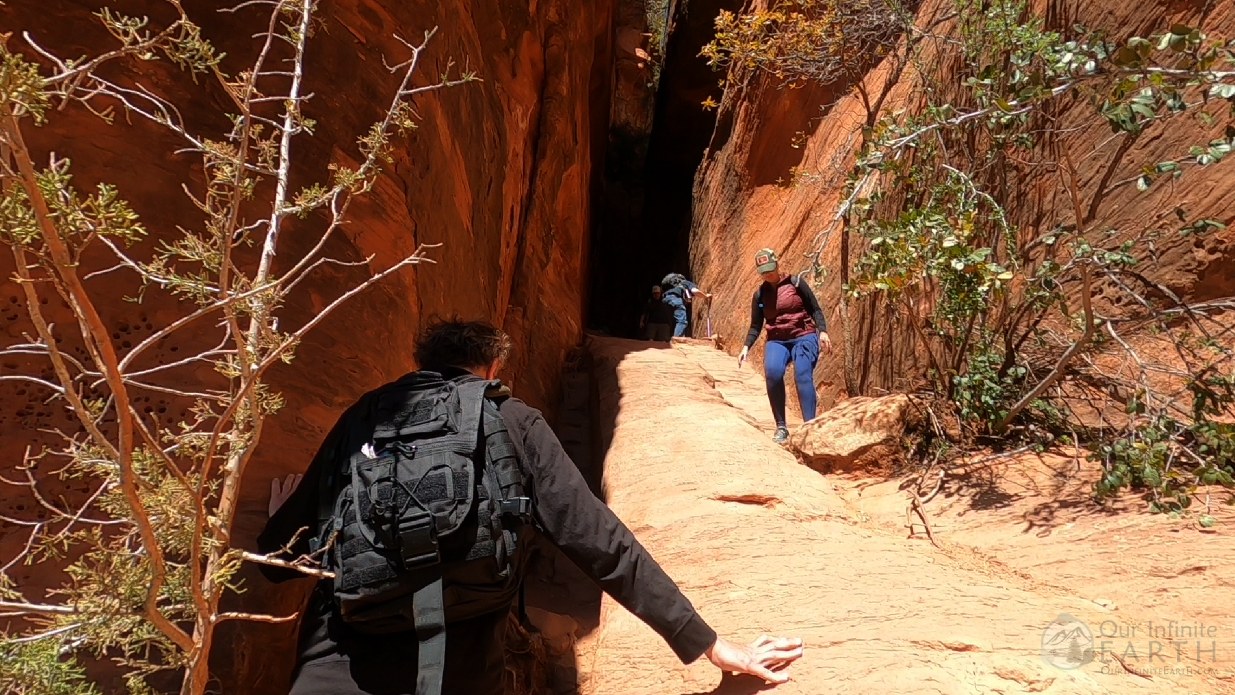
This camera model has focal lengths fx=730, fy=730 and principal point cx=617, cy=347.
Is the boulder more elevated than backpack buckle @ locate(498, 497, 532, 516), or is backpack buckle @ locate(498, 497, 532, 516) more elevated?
backpack buckle @ locate(498, 497, 532, 516)

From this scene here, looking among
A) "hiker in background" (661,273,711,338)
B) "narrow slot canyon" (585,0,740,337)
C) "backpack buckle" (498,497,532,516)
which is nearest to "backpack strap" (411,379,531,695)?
"backpack buckle" (498,497,532,516)

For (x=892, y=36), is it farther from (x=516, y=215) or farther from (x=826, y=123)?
(x=516, y=215)

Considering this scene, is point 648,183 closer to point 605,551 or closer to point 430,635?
point 605,551

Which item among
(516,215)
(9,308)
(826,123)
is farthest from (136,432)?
(826,123)

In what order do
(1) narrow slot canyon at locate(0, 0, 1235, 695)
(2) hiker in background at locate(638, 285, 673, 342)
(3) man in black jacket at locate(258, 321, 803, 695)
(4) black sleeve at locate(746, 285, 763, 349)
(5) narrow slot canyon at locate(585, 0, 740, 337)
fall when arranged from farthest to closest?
(5) narrow slot canyon at locate(585, 0, 740, 337), (2) hiker in background at locate(638, 285, 673, 342), (4) black sleeve at locate(746, 285, 763, 349), (1) narrow slot canyon at locate(0, 0, 1235, 695), (3) man in black jacket at locate(258, 321, 803, 695)

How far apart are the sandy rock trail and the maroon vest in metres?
1.25

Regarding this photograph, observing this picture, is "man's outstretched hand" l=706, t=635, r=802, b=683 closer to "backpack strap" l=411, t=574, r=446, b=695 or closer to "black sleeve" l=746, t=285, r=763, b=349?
"backpack strap" l=411, t=574, r=446, b=695

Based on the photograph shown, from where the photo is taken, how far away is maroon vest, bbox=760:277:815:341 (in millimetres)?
5449

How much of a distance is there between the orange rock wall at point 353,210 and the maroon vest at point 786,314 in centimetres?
209

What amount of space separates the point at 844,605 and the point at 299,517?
1.72 meters

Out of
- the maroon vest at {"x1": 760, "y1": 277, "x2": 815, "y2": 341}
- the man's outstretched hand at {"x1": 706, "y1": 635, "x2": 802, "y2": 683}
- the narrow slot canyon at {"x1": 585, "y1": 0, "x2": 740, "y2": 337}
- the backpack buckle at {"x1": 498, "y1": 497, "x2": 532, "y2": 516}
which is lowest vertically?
the man's outstretched hand at {"x1": 706, "y1": 635, "x2": 802, "y2": 683}

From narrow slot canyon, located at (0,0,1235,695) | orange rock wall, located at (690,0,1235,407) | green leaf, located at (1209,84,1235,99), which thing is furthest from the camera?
orange rock wall, located at (690,0,1235,407)

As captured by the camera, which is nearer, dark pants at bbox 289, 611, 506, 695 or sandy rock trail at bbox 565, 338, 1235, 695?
dark pants at bbox 289, 611, 506, 695

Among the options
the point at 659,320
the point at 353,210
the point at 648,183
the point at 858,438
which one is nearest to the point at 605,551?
the point at 353,210
